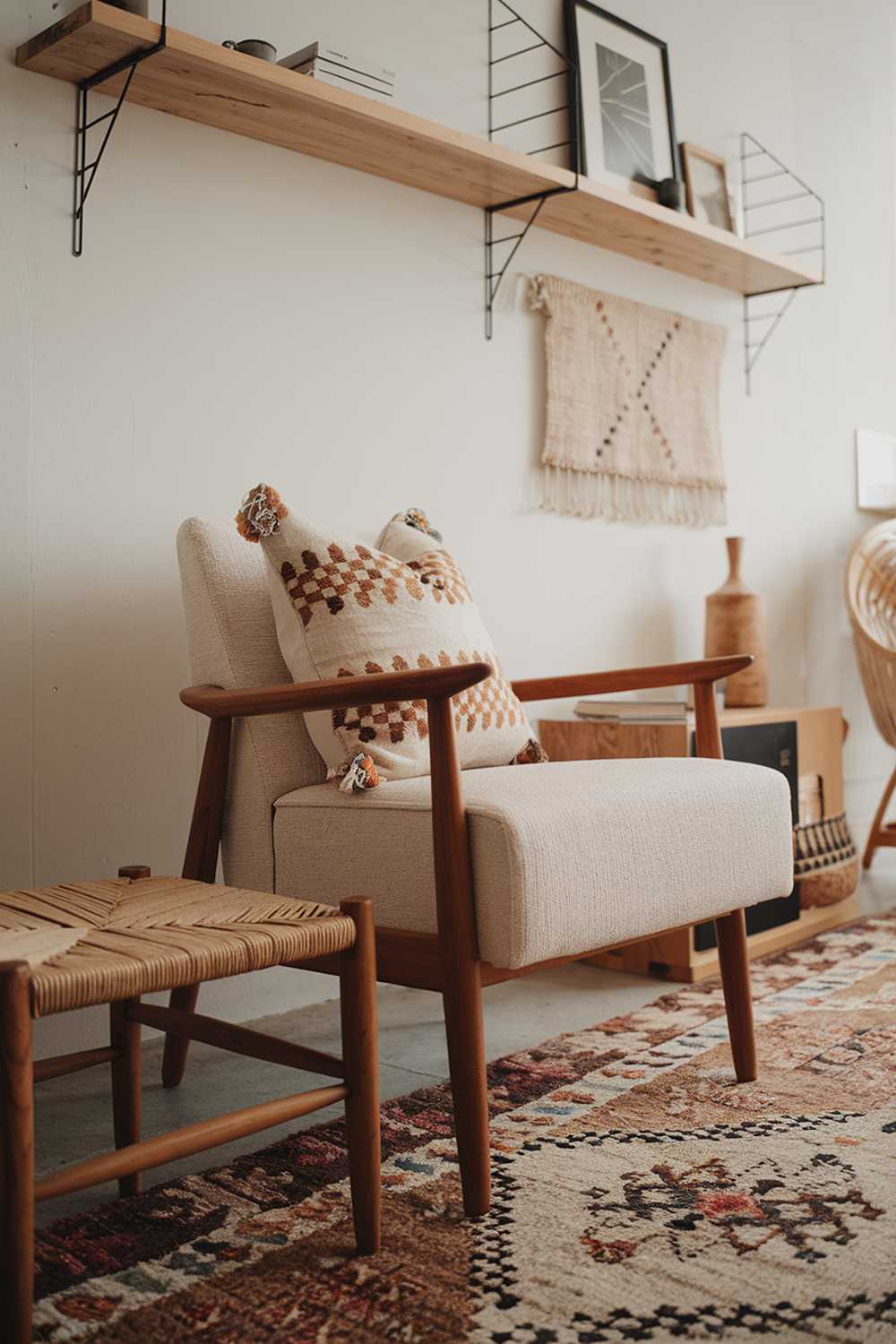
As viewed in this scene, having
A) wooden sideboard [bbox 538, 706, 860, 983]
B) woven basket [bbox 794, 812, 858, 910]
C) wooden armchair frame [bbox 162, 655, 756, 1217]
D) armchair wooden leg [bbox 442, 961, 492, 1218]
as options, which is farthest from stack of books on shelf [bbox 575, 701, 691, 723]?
armchair wooden leg [bbox 442, 961, 492, 1218]

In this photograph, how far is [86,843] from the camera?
210 centimetres

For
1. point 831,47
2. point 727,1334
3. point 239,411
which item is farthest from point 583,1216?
point 831,47

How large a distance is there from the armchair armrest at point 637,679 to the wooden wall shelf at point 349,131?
1026mm

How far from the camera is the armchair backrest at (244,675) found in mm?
1804

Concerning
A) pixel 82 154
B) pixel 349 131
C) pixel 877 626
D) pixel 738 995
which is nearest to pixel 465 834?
pixel 738 995

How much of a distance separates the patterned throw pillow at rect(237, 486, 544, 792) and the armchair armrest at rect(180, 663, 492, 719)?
0.32ft

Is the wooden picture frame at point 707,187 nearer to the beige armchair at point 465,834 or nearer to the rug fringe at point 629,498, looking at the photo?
the rug fringe at point 629,498

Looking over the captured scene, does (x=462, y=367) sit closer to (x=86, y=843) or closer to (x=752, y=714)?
(x=752, y=714)

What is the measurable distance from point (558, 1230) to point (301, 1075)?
694 mm

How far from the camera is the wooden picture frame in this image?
329 centimetres

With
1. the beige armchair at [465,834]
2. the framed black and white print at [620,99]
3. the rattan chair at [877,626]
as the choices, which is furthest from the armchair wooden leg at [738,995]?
the framed black and white print at [620,99]

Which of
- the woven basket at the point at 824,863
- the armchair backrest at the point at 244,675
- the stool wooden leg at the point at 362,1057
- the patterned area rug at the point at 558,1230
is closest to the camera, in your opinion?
the patterned area rug at the point at 558,1230

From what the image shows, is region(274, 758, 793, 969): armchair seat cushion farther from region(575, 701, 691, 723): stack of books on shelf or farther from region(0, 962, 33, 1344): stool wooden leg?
region(575, 701, 691, 723): stack of books on shelf

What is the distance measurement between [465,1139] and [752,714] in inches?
63.6
